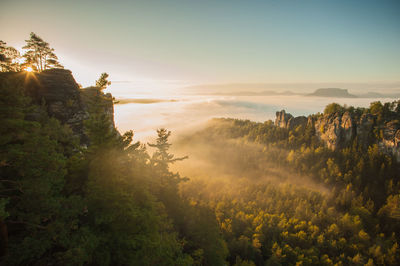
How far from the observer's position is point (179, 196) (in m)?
26.2

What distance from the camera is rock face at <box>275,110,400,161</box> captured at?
102 meters

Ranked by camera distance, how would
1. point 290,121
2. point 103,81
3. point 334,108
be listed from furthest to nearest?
point 290,121 < point 334,108 < point 103,81

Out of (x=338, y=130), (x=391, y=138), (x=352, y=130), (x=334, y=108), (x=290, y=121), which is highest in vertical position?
(x=334, y=108)

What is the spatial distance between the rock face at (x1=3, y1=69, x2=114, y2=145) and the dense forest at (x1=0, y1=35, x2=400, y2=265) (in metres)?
0.79

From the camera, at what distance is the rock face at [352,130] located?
4004 inches

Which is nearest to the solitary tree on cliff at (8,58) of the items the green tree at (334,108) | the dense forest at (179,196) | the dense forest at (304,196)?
the dense forest at (179,196)

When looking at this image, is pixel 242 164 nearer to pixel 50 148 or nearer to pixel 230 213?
pixel 230 213

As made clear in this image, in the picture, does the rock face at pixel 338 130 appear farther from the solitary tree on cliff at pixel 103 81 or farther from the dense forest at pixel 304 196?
the solitary tree on cliff at pixel 103 81

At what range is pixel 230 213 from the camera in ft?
243

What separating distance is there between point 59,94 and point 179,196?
75.4 feet

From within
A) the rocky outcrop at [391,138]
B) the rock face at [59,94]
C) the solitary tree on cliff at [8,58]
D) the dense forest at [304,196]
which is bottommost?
the dense forest at [304,196]

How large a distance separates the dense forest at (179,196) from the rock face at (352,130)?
228 centimetres

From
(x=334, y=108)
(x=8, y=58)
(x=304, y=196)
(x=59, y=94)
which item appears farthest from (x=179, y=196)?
(x=334, y=108)

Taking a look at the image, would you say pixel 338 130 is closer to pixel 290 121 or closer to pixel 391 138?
pixel 391 138
